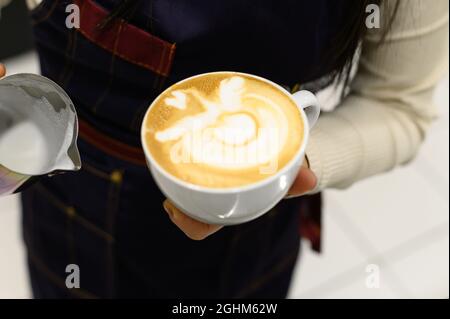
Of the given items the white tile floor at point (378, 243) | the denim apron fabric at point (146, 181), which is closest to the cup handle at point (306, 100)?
the denim apron fabric at point (146, 181)

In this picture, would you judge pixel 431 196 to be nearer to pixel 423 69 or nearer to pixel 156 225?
pixel 423 69

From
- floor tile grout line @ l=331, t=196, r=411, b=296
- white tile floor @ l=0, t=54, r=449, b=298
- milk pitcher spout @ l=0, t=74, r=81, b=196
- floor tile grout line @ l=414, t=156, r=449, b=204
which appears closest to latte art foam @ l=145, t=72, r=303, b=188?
milk pitcher spout @ l=0, t=74, r=81, b=196

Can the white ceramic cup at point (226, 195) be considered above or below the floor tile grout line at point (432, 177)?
above

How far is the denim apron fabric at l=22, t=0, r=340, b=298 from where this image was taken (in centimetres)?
71

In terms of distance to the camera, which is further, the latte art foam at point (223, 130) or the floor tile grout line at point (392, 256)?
the floor tile grout line at point (392, 256)

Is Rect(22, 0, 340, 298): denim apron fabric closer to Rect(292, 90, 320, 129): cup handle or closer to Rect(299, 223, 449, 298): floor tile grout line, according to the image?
Rect(292, 90, 320, 129): cup handle

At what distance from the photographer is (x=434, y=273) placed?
5.54 feet

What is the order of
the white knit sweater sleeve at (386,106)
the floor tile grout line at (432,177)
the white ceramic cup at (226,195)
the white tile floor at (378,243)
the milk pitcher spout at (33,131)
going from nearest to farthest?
the white ceramic cup at (226,195) → the milk pitcher spout at (33,131) → the white knit sweater sleeve at (386,106) → the white tile floor at (378,243) → the floor tile grout line at (432,177)

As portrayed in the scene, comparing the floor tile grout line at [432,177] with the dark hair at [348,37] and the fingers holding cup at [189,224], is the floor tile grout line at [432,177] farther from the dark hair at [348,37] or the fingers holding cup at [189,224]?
the fingers holding cup at [189,224]

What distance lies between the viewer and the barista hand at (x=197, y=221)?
25.9 inches

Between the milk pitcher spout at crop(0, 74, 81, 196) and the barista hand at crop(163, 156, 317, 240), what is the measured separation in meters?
0.12

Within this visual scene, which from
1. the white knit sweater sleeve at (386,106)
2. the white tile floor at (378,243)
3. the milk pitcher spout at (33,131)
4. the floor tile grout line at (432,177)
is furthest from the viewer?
the floor tile grout line at (432,177)

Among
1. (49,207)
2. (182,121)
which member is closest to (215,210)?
(182,121)
